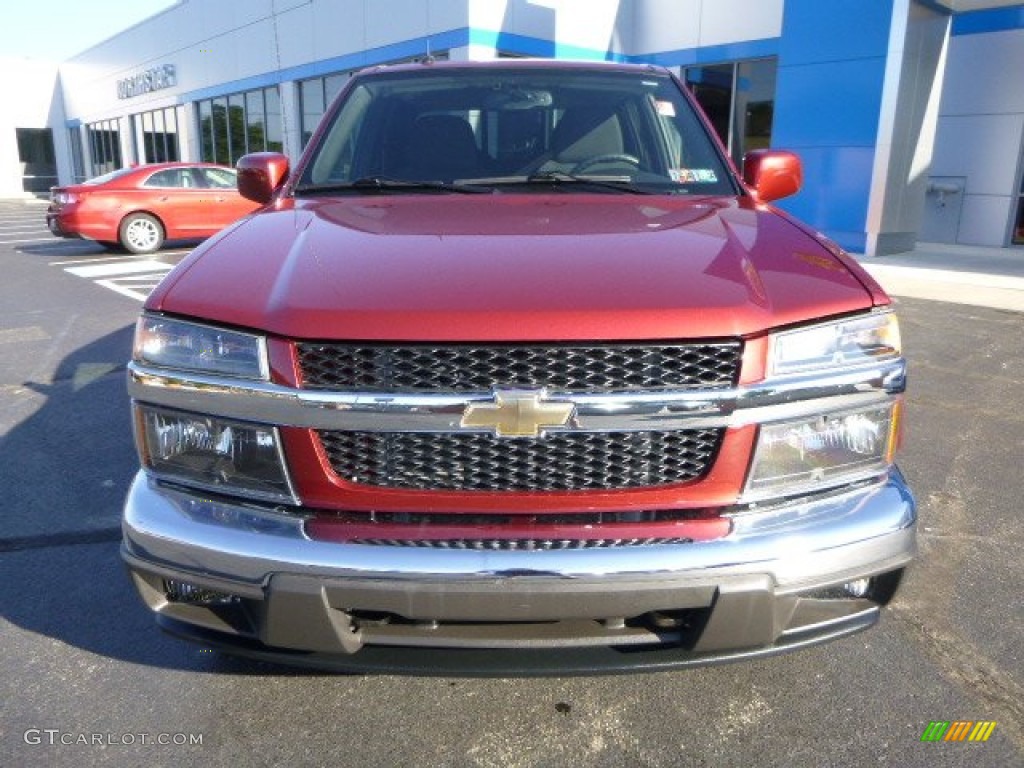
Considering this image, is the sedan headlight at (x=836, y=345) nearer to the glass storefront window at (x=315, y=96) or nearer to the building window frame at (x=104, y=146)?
the glass storefront window at (x=315, y=96)

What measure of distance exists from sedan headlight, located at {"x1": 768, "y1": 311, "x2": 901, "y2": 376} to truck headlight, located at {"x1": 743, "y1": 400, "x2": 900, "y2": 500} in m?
0.12

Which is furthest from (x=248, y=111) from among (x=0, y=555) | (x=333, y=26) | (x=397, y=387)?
(x=397, y=387)

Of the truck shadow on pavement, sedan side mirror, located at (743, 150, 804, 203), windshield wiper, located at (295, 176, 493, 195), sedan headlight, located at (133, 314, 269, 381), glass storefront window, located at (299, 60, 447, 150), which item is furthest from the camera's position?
glass storefront window, located at (299, 60, 447, 150)

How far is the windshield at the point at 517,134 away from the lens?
2861 millimetres

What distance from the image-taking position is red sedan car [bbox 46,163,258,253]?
12094 millimetres

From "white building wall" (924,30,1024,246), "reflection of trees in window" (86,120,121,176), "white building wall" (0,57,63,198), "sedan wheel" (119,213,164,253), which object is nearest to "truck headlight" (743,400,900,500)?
"sedan wheel" (119,213,164,253)

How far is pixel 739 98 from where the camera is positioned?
14.8 metres

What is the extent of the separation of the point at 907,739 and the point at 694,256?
1417mm

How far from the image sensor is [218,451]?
1.84 meters

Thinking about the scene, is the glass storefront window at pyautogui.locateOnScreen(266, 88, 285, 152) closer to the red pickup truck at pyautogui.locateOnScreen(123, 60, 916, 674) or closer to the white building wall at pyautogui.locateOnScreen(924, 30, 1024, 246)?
the white building wall at pyautogui.locateOnScreen(924, 30, 1024, 246)

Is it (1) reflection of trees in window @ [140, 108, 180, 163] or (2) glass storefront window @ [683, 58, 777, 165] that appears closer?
(2) glass storefront window @ [683, 58, 777, 165]

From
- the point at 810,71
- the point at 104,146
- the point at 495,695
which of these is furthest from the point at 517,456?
the point at 104,146

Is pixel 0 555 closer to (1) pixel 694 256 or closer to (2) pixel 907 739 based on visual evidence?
(1) pixel 694 256

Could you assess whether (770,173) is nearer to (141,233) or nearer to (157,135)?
(141,233)
